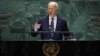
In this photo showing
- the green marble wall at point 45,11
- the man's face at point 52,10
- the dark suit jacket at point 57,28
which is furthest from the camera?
the green marble wall at point 45,11

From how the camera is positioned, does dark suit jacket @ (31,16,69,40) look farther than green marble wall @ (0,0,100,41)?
No

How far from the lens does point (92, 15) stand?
577cm

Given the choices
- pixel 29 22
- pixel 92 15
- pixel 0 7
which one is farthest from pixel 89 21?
pixel 0 7
